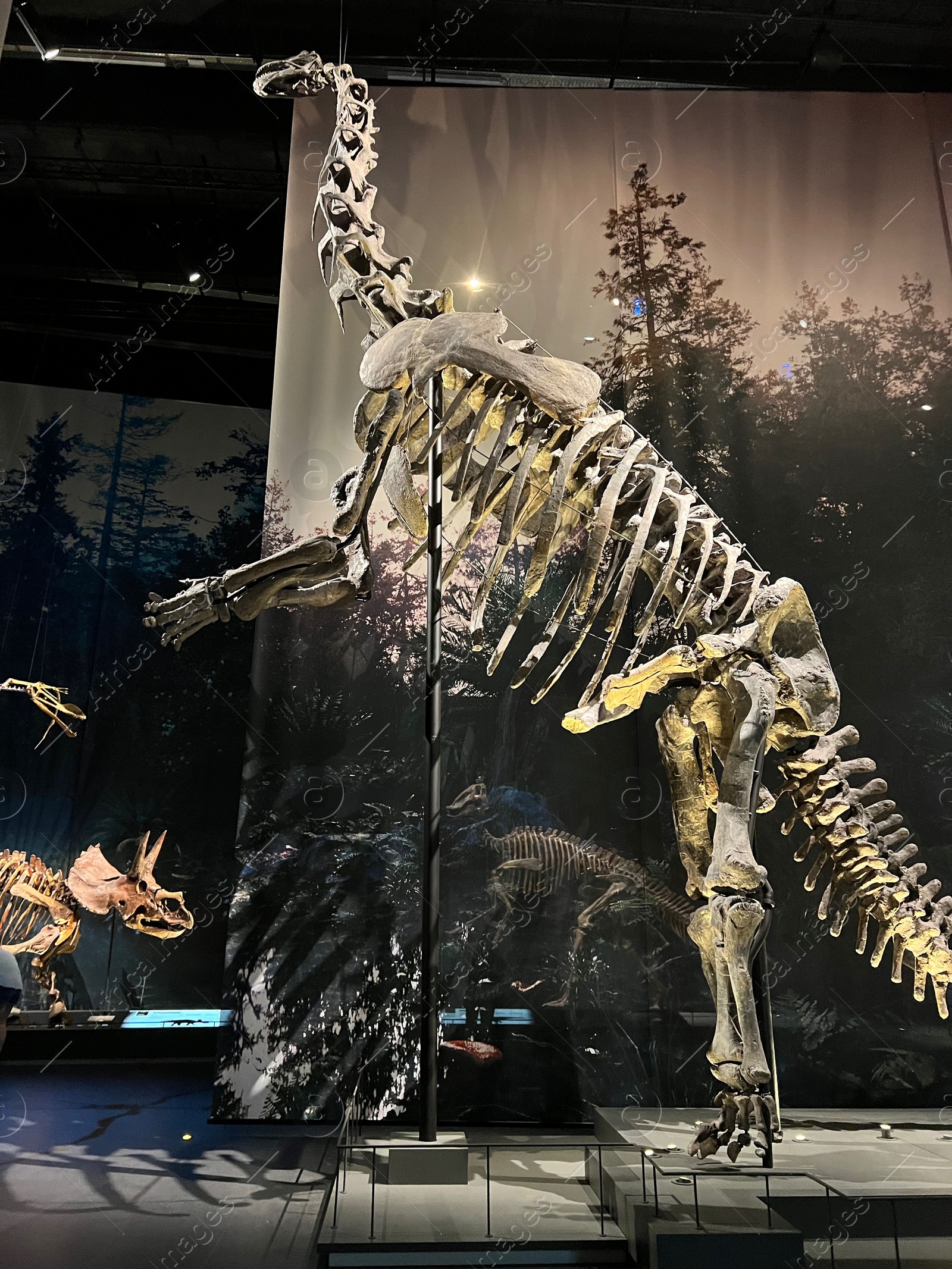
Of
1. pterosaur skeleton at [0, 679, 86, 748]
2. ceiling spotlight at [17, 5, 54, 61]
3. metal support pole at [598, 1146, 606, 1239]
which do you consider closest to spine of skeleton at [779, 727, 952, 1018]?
metal support pole at [598, 1146, 606, 1239]

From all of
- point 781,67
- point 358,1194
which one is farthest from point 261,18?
point 358,1194

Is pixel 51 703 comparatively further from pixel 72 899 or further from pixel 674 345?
pixel 674 345

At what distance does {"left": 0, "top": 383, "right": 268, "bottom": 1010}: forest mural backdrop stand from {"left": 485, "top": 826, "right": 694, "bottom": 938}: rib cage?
13.9 ft

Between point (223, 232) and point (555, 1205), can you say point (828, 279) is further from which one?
point (555, 1205)

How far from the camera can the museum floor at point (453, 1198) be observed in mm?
3590

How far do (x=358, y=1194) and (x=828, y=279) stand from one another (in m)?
8.14

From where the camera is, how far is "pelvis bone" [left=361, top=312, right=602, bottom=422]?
14.4 feet

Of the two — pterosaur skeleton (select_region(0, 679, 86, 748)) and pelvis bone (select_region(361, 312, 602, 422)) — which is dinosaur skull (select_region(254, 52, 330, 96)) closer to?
pelvis bone (select_region(361, 312, 602, 422))

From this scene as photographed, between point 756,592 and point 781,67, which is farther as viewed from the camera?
point 781,67

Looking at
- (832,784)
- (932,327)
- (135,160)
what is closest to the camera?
(832,784)

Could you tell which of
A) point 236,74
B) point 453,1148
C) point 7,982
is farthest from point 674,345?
point 7,982

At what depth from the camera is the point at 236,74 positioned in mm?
8453

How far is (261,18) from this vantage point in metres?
8.09

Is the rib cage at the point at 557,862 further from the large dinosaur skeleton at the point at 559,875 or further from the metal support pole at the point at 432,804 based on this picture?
the metal support pole at the point at 432,804
